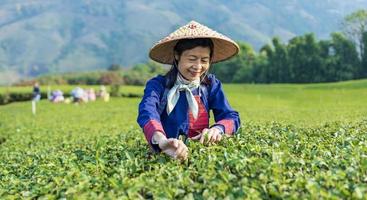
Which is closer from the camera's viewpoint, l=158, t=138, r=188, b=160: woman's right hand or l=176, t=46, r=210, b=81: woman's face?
l=158, t=138, r=188, b=160: woman's right hand

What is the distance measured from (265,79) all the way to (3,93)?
119ft

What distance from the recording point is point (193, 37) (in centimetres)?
497

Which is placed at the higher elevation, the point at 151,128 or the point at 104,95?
the point at 151,128

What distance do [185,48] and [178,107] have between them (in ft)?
1.64

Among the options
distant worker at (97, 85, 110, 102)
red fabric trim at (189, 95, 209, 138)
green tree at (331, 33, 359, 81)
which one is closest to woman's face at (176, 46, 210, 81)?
red fabric trim at (189, 95, 209, 138)

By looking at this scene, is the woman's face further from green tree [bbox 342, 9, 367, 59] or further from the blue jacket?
green tree [bbox 342, 9, 367, 59]

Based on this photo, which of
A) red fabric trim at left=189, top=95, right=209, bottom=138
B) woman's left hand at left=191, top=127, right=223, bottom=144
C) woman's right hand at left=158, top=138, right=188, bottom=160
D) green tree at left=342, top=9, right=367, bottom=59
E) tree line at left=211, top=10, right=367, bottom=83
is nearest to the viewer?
woman's right hand at left=158, top=138, right=188, bottom=160

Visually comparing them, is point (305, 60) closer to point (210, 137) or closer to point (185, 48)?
point (185, 48)

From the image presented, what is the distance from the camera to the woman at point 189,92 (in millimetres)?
4973

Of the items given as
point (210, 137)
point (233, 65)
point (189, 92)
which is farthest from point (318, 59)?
point (210, 137)

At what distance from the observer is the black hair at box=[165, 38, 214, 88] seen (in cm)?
503

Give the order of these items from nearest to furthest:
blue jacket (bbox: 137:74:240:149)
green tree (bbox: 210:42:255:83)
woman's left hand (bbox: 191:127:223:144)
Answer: woman's left hand (bbox: 191:127:223:144) → blue jacket (bbox: 137:74:240:149) → green tree (bbox: 210:42:255:83)

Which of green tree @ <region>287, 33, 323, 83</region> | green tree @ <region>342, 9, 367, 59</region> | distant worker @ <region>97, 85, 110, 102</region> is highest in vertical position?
green tree @ <region>342, 9, 367, 59</region>

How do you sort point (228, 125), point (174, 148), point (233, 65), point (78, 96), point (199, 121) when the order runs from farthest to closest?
point (233, 65) < point (78, 96) < point (199, 121) < point (228, 125) < point (174, 148)
